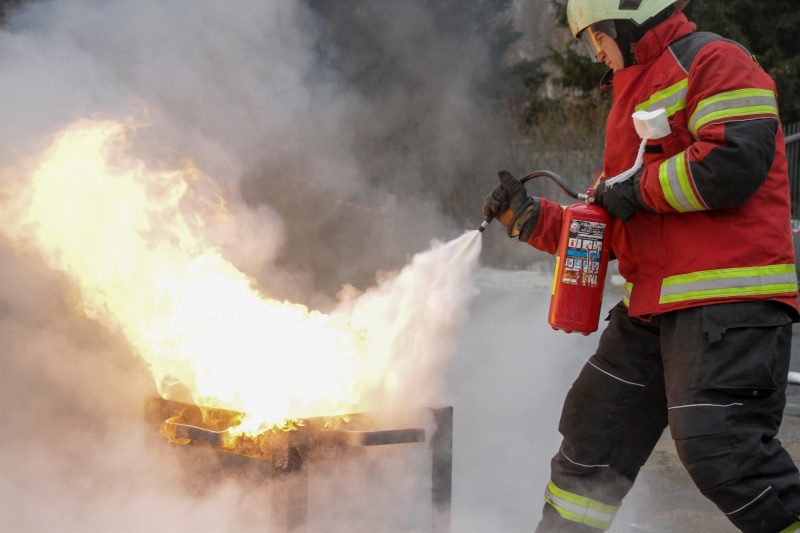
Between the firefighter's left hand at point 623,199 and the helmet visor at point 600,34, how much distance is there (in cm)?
45

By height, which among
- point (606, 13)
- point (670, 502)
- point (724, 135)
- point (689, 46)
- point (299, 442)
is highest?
point (606, 13)

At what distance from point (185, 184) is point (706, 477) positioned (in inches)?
97.5

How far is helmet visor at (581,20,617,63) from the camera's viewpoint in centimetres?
265

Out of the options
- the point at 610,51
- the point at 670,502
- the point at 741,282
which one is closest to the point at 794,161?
the point at 670,502

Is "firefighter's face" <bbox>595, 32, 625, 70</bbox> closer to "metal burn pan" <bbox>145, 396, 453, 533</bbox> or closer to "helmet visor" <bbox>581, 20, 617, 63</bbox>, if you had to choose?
"helmet visor" <bbox>581, 20, 617, 63</bbox>

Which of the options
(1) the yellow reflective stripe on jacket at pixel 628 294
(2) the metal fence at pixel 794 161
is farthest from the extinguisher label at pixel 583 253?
(2) the metal fence at pixel 794 161

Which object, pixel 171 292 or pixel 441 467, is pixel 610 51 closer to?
pixel 441 467

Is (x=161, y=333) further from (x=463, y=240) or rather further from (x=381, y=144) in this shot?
(x=381, y=144)

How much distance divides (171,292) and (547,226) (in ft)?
5.01

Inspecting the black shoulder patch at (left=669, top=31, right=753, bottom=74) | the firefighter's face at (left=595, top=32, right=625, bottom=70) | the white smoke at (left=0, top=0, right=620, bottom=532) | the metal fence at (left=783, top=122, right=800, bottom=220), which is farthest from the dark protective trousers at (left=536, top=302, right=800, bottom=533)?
the metal fence at (left=783, top=122, right=800, bottom=220)

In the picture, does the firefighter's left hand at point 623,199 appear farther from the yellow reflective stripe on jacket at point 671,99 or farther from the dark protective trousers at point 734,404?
the dark protective trousers at point 734,404

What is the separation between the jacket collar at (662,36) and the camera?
8.36ft

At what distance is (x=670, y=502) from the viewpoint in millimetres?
3760

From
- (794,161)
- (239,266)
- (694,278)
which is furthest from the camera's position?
(794,161)
